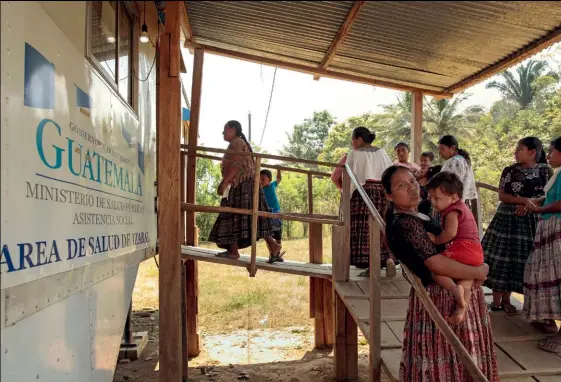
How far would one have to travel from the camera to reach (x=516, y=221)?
353 centimetres

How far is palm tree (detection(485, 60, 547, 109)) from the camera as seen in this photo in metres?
28.7

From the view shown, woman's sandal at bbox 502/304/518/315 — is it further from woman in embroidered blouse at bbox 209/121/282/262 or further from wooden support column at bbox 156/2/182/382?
wooden support column at bbox 156/2/182/382

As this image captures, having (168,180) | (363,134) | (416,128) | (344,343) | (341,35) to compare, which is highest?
(341,35)

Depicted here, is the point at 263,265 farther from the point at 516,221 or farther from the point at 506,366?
the point at 506,366

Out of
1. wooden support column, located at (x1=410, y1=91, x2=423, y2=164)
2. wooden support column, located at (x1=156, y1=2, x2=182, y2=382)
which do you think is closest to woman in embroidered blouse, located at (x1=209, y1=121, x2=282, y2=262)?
wooden support column, located at (x1=156, y1=2, x2=182, y2=382)

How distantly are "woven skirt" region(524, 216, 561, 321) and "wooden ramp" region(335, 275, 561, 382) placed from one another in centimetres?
21

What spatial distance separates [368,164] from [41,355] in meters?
3.33

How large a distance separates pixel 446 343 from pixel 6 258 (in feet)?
6.30

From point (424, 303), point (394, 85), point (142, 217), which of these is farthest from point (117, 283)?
Answer: point (394, 85)

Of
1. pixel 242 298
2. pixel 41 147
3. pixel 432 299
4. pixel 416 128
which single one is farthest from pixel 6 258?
pixel 242 298

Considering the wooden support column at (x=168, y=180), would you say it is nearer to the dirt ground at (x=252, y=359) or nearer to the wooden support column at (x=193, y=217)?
the wooden support column at (x=193, y=217)

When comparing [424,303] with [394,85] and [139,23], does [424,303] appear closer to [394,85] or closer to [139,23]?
[139,23]

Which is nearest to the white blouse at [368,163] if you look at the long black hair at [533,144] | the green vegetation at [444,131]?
the long black hair at [533,144]

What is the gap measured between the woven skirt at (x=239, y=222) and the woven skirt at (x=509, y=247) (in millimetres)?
2056
